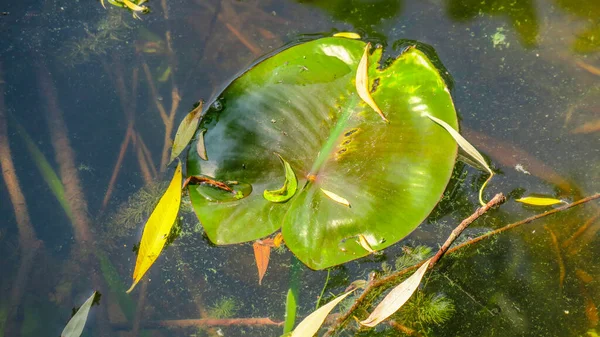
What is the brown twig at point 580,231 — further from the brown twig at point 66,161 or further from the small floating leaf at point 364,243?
the brown twig at point 66,161

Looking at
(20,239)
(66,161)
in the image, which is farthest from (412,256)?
(20,239)

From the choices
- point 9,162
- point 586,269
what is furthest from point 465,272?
point 9,162

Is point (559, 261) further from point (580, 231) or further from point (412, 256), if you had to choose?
point (412, 256)

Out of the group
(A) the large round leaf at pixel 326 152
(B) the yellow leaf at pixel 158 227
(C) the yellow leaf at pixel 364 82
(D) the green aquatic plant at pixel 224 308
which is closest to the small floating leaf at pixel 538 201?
(A) the large round leaf at pixel 326 152

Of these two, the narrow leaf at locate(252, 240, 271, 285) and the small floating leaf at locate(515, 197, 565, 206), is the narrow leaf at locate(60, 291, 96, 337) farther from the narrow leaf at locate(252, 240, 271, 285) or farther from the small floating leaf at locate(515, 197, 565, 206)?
the small floating leaf at locate(515, 197, 565, 206)

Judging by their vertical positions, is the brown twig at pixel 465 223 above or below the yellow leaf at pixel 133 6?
below

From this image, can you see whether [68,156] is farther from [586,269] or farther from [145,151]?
[586,269]
